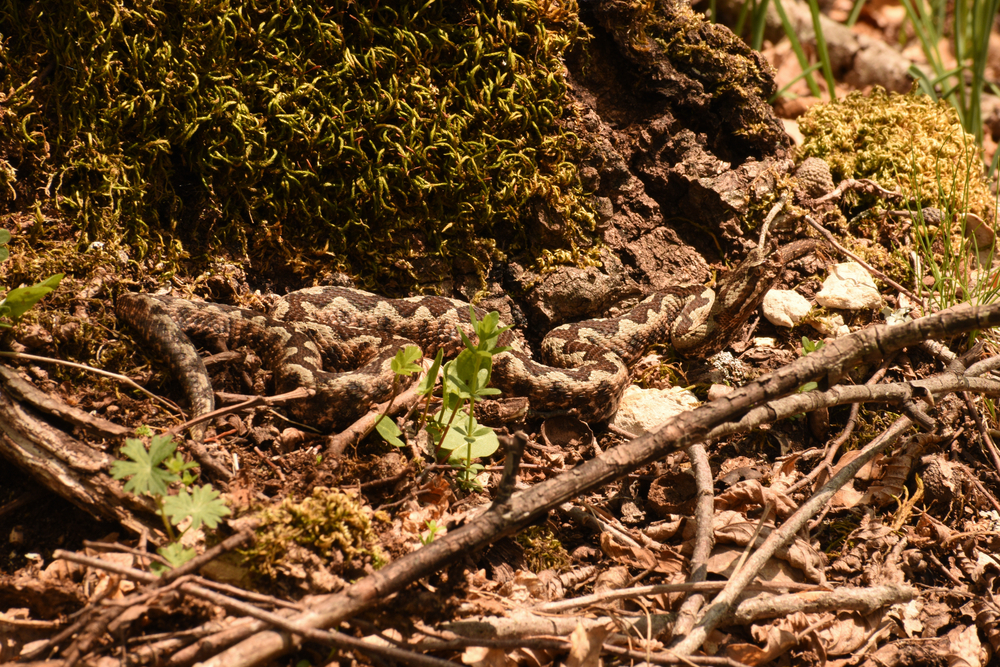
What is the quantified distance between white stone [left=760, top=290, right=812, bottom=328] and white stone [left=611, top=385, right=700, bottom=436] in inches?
34.5

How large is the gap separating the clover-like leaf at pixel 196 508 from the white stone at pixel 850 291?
374cm

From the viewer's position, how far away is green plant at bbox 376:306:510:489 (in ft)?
9.13

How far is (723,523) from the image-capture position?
299cm

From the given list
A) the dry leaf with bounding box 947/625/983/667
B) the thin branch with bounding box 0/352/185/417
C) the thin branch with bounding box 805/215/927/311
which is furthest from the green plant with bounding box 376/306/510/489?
the thin branch with bounding box 805/215/927/311

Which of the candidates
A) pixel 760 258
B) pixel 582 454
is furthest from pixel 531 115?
pixel 582 454

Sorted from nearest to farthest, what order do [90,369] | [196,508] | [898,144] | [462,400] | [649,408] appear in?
1. [196,508]
2. [90,369]
3. [462,400]
4. [649,408]
5. [898,144]

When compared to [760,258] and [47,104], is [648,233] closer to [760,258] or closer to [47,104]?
[760,258]

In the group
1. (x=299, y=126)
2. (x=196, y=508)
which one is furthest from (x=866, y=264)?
(x=196, y=508)

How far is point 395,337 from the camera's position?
13.3ft

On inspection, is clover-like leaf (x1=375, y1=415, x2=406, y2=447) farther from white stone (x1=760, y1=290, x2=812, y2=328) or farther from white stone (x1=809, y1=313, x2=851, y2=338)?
white stone (x1=809, y1=313, x2=851, y2=338)

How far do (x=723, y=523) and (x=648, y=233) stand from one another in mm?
2293

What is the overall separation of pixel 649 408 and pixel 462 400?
127 centimetres

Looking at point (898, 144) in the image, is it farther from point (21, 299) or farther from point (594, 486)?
point (21, 299)

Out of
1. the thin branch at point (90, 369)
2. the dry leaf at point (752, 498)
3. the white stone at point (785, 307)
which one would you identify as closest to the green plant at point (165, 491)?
the thin branch at point (90, 369)
